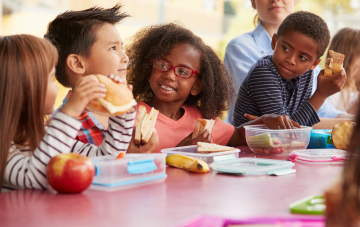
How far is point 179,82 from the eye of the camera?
2580 millimetres

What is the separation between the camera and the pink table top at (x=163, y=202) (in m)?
0.99

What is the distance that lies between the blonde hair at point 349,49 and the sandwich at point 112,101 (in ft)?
12.0

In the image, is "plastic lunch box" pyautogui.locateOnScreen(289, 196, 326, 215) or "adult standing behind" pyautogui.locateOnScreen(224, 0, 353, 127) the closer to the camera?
"plastic lunch box" pyautogui.locateOnScreen(289, 196, 326, 215)

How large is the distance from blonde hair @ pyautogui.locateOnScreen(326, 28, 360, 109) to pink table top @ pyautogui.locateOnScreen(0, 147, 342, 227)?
3.35 meters

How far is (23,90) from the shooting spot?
1.43 metres

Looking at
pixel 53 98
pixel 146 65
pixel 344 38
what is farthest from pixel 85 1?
pixel 53 98

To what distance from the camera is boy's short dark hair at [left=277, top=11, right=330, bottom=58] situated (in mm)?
2713

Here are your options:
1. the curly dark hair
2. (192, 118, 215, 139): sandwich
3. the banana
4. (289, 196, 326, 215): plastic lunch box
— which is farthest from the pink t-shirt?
(289, 196, 326, 215): plastic lunch box

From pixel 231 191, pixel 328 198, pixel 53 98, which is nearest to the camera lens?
pixel 328 198

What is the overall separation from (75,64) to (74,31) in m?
0.21

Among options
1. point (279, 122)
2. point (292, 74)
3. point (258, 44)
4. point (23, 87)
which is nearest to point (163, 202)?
point (23, 87)

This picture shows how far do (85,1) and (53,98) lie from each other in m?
12.2

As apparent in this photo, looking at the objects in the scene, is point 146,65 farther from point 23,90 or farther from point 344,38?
point 344,38

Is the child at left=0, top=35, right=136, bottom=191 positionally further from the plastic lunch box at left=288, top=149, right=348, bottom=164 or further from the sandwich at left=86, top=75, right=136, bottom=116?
the plastic lunch box at left=288, top=149, right=348, bottom=164
